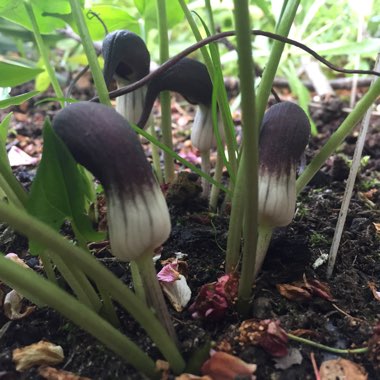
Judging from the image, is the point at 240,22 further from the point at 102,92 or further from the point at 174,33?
the point at 174,33

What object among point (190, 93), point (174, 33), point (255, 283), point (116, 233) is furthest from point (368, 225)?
point (174, 33)

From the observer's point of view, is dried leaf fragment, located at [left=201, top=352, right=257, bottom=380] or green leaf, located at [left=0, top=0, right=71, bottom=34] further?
green leaf, located at [left=0, top=0, right=71, bottom=34]

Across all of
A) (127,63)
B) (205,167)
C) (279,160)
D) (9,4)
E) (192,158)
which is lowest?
(192,158)

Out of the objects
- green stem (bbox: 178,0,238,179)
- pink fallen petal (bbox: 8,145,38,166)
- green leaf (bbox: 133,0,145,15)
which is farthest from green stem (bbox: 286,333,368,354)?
pink fallen petal (bbox: 8,145,38,166)

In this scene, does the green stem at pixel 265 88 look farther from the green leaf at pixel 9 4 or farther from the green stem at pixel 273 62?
the green leaf at pixel 9 4

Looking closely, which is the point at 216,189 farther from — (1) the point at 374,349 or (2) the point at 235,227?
(1) the point at 374,349

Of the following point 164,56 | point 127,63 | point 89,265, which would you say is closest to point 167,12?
point 164,56

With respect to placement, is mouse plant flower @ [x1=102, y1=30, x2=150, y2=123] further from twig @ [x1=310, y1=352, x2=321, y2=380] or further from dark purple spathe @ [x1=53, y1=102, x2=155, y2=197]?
twig @ [x1=310, y1=352, x2=321, y2=380]
